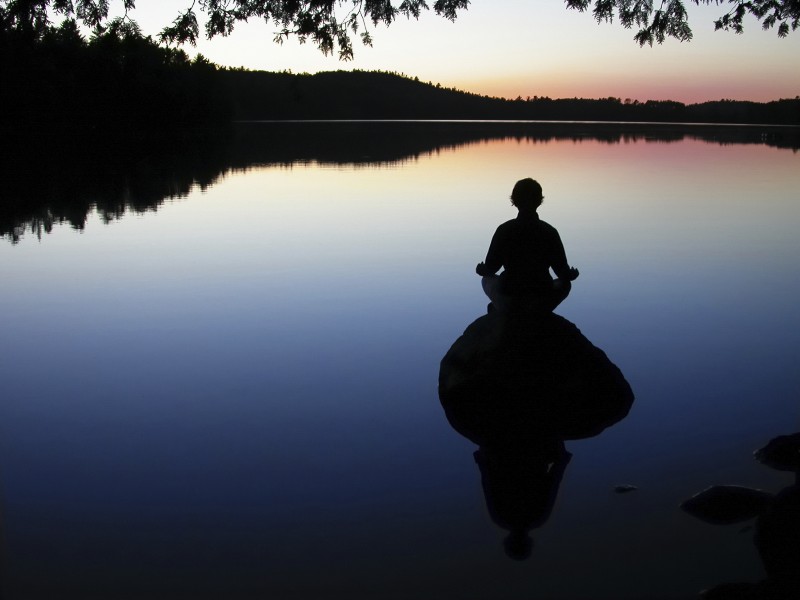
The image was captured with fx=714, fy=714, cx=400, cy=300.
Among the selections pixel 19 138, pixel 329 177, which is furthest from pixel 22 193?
pixel 19 138

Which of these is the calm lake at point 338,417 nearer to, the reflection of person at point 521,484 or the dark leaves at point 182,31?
the reflection of person at point 521,484

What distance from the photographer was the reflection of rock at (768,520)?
169 inches

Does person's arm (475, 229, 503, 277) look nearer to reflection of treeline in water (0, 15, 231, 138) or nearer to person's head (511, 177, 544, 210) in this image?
person's head (511, 177, 544, 210)

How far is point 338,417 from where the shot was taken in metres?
7.41

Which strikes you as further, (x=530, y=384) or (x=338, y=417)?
(x=338, y=417)

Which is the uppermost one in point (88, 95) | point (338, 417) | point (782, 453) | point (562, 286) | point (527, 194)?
point (88, 95)

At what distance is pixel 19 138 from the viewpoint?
2625 inches

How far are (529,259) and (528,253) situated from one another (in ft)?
0.20

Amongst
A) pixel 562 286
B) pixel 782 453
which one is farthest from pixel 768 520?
pixel 562 286

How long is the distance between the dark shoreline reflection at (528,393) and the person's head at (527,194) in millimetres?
1079

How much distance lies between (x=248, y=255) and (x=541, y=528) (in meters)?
→ 13.4

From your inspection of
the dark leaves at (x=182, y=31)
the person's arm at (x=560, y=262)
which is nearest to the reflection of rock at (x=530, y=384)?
the person's arm at (x=560, y=262)

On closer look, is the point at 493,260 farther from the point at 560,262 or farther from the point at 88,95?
the point at 88,95

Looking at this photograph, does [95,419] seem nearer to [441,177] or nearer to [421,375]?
[421,375]
